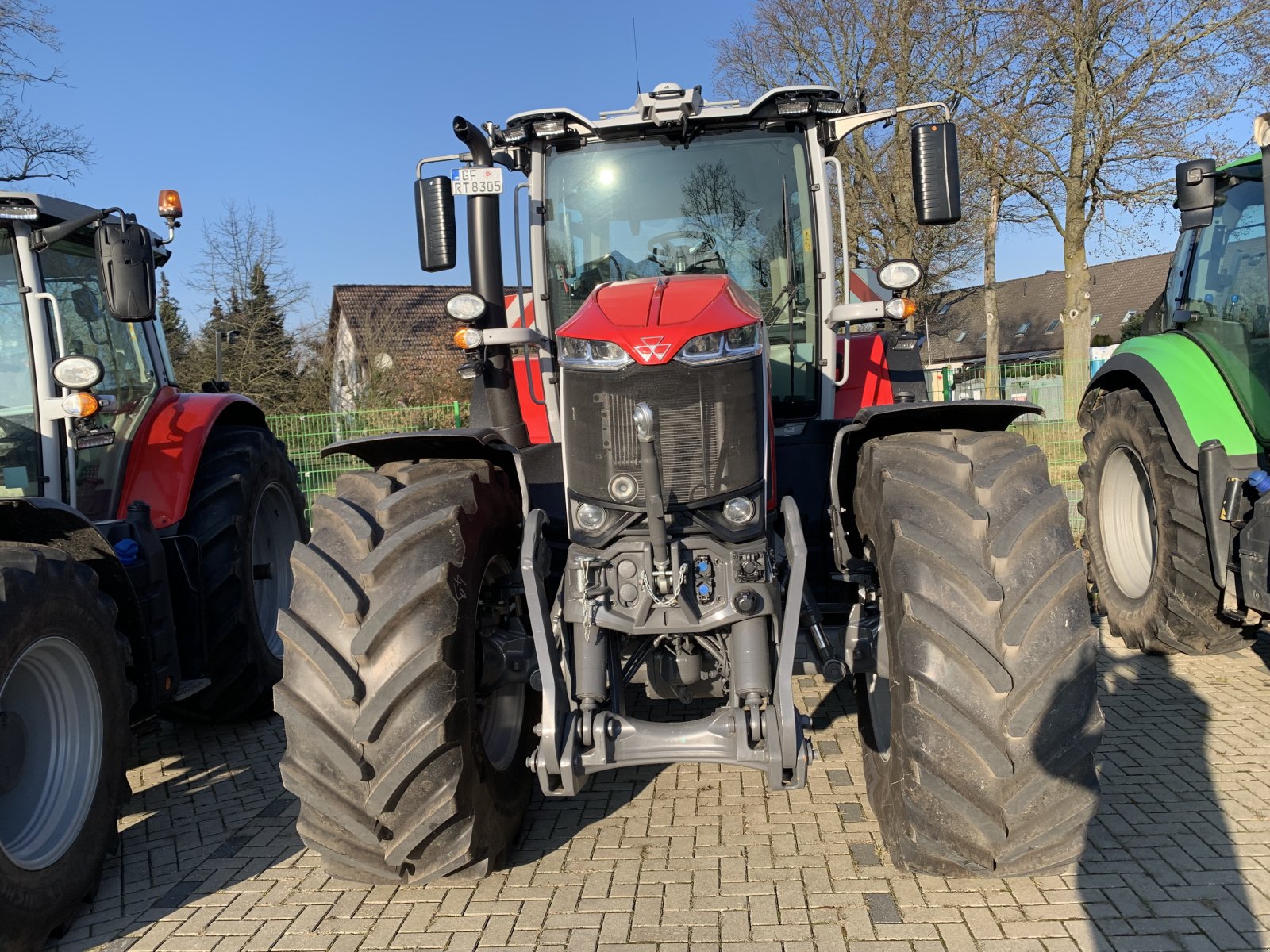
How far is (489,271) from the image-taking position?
4.15 m

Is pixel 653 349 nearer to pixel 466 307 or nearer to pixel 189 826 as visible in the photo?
pixel 466 307

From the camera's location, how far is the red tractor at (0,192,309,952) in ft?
10.7

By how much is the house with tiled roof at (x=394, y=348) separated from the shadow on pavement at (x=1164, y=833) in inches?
489

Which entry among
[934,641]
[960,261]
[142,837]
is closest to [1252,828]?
[934,641]

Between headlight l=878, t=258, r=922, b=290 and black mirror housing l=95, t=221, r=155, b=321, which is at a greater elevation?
black mirror housing l=95, t=221, r=155, b=321

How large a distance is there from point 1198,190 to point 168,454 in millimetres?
5059

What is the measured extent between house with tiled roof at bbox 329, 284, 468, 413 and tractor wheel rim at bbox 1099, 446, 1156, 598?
11147 millimetres

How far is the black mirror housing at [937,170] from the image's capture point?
12.7 feet

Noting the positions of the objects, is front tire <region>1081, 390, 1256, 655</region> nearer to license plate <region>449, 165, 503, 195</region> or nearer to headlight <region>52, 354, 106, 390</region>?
license plate <region>449, 165, 503, 195</region>

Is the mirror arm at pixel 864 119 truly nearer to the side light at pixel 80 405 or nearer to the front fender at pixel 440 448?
the front fender at pixel 440 448

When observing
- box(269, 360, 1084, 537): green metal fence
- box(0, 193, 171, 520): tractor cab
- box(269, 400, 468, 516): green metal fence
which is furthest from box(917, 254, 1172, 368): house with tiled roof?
box(0, 193, 171, 520): tractor cab

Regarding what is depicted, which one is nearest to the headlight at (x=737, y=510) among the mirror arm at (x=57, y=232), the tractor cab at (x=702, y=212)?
the tractor cab at (x=702, y=212)

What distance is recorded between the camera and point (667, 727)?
3.05m

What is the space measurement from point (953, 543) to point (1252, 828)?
1623 millimetres
